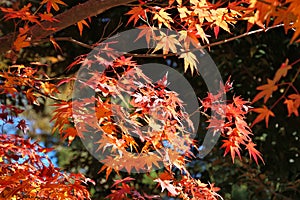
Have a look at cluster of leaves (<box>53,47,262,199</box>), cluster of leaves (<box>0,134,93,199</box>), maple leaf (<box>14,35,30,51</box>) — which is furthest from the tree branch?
cluster of leaves (<box>0,134,93,199</box>)

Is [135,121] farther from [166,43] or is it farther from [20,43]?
[20,43]

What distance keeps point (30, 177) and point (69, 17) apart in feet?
1.87

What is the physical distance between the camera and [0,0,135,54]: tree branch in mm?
1536

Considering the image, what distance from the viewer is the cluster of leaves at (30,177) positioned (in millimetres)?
1758

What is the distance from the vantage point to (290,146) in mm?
3488

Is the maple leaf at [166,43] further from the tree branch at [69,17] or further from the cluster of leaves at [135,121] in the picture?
the tree branch at [69,17]

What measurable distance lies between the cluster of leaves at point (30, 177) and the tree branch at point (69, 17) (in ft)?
1.33

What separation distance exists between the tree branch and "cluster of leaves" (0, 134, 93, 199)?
405mm

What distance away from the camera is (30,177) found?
1.79 metres

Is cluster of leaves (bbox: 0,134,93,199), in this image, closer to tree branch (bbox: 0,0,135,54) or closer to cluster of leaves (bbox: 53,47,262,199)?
cluster of leaves (bbox: 53,47,262,199)

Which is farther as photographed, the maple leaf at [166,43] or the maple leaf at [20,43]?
the maple leaf at [166,43]

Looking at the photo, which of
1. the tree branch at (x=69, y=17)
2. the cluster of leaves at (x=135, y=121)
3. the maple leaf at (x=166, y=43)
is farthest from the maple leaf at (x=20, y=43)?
the maple leaf at (x=166, y=43)

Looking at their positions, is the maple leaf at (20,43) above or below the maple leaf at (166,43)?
above

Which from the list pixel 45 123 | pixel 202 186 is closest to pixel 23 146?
pixel 202 186
